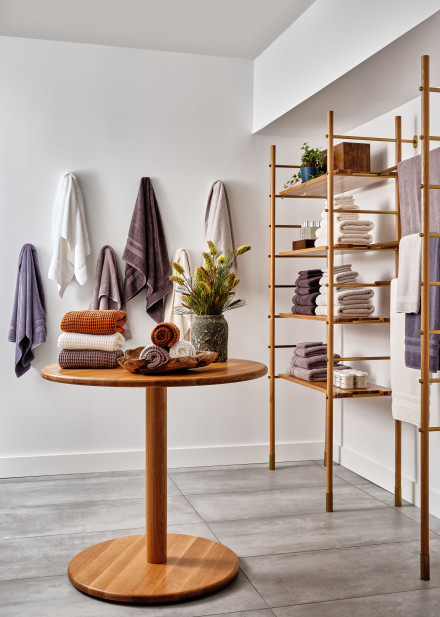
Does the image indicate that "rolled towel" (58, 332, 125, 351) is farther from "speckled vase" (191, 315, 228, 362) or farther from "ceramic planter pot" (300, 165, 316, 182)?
"ceramic planter pot" (300, 165, 316, 182)

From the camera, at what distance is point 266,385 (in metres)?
4.53

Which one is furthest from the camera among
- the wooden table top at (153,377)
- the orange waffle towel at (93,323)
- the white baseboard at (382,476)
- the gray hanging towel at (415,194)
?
the white baseboard at (382,476)

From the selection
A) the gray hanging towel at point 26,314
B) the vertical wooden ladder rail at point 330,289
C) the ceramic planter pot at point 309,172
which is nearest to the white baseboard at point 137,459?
the gray hanging towel at point 26,314

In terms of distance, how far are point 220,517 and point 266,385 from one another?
1310 mm

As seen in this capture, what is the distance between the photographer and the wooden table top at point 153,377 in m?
2.13

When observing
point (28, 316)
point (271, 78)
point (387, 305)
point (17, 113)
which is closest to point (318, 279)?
point (387, 305)

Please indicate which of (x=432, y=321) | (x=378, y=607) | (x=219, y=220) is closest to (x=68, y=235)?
(x=219, y=220)

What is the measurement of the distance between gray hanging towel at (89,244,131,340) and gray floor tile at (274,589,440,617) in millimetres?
2265

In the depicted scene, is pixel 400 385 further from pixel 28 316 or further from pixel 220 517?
pixel 28 316

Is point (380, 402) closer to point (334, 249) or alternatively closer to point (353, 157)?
point (334, 249)

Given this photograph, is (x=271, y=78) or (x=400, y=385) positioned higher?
(x=271, y=78)

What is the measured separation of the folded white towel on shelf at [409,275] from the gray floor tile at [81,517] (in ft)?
4.97

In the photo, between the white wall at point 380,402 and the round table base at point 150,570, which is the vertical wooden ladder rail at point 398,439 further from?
Result: the round table base at point 150,570

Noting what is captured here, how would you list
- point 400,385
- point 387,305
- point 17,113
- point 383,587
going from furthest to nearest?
point 17,113 < point 387,305 < point 400,385 < point 383,587
